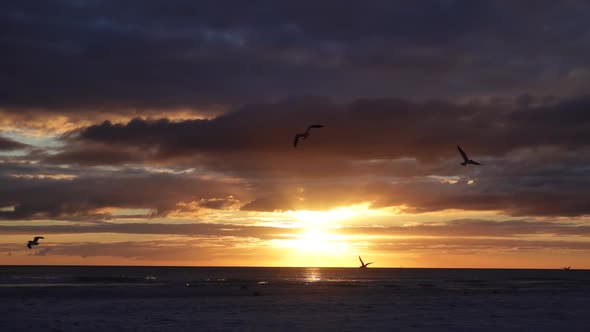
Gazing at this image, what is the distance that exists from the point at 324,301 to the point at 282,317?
47.0 feet

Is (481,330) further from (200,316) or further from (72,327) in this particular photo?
(72,327)

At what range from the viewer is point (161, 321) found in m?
41.0

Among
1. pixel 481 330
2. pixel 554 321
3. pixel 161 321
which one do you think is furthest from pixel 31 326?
pixel 554 321

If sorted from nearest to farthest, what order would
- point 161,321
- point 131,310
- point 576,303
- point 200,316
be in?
point 161,321 < point 200,316 < point 131,310 < point 576,303

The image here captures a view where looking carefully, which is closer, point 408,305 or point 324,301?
point 408,305

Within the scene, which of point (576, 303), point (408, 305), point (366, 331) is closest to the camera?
point (366, 331)

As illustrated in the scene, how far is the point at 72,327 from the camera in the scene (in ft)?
124

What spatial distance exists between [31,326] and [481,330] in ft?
82.3

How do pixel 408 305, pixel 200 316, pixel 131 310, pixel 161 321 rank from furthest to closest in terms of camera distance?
pixel 408 305 → pixel 131 310 → pixel 200 316 → pixel 161 321

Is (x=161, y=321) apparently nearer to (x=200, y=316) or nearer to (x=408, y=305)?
(x=200, y=316)

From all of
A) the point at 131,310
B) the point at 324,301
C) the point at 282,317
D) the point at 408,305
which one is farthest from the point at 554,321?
the point at 131,310

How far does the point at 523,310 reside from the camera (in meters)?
49.2

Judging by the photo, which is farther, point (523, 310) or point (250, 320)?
point (523, 310)

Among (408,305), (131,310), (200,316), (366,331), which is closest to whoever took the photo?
(366,331)
